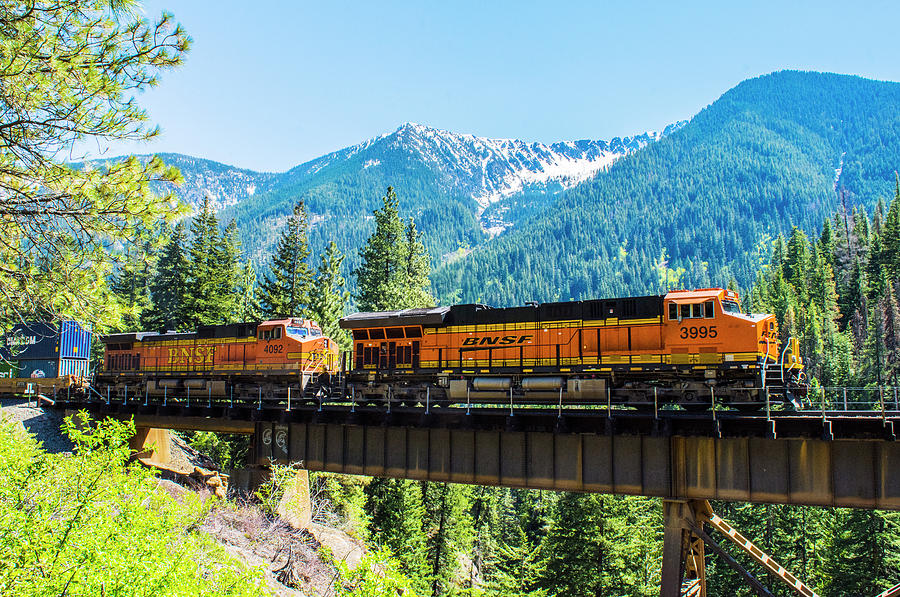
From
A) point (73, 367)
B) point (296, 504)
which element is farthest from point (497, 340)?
point (73, 367)

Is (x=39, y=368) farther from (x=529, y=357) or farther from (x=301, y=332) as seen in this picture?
(x=529, y=357)

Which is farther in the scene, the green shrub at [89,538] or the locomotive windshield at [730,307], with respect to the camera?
the locomotive windshield at [730,307]

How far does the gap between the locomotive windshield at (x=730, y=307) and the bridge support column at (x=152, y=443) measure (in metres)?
26.9

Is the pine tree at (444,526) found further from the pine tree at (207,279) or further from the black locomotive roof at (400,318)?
the pine tree at (207,279)

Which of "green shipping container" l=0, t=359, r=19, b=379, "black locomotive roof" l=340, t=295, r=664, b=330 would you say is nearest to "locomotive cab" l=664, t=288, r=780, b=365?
"black locomotive roof" l=340, t=295, r=664, b=330

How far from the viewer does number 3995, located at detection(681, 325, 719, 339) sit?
2033 centimetres

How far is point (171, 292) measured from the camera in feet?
212

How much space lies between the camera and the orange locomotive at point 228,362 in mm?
29438

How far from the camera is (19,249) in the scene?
449 inches

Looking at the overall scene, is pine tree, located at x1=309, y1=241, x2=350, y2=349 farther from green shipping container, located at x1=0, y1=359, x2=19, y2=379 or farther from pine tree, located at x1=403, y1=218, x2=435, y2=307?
green shipping container, located at x1=0, y1=359, x2=19, y2=379

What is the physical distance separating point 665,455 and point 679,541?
238 centimetres

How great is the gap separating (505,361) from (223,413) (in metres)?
12.1

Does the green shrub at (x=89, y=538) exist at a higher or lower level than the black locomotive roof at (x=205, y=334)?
lower

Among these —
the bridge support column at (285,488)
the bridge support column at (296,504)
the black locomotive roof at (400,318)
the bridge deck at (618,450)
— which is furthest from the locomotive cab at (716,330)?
the bridge support column at (285,488)
